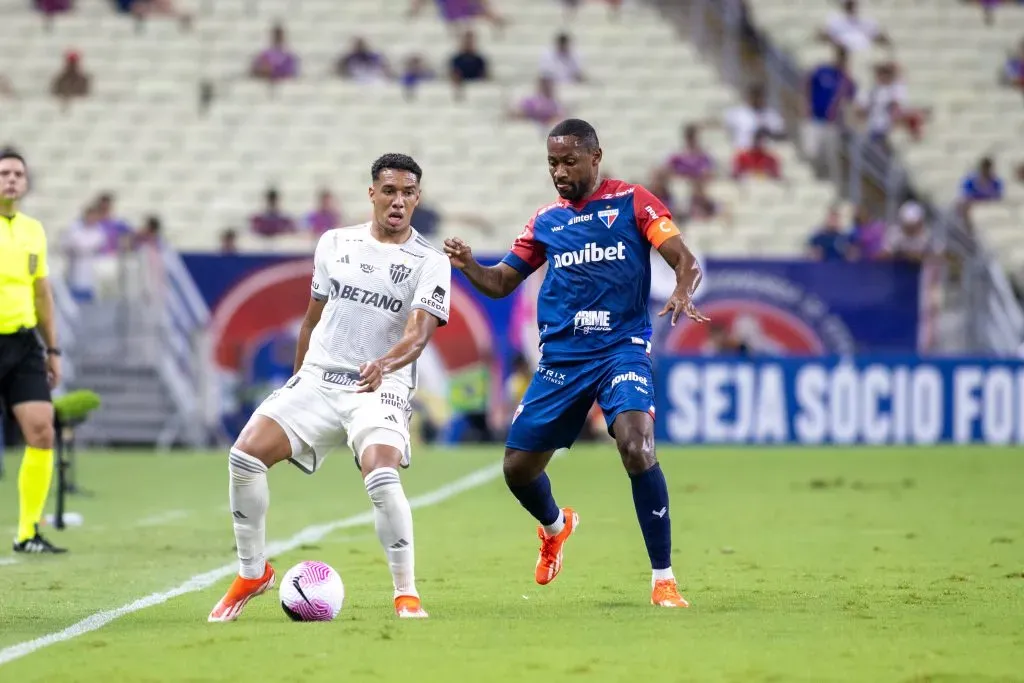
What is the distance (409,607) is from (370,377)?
3.33ft

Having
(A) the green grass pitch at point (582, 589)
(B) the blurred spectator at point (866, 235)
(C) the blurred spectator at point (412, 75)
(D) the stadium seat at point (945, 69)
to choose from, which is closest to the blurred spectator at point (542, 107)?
(C) the blurred spectator at point (412, 75)

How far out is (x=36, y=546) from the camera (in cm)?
1122

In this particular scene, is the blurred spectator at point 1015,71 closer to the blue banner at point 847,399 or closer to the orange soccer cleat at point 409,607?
the blue banner at point 847,399

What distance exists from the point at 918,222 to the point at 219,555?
15.5 metres

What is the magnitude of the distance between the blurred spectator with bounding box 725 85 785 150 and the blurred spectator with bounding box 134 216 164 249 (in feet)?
29.9

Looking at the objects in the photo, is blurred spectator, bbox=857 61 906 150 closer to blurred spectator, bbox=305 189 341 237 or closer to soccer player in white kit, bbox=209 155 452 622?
blurred spectator, bbox=305 189 341 237

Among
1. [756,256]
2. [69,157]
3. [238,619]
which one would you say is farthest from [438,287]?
[69,157]

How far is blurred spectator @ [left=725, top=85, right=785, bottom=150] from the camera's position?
27531 millimetres

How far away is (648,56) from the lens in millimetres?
29625

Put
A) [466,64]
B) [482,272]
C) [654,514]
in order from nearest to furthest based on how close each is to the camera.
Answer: [654,514]
[482,272]
[466,64]

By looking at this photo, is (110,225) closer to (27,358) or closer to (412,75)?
(412,75)

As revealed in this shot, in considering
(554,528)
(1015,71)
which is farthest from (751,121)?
(554,528)

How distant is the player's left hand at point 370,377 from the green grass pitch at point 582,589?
1.01 meters

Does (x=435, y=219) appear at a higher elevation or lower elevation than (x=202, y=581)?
higher
